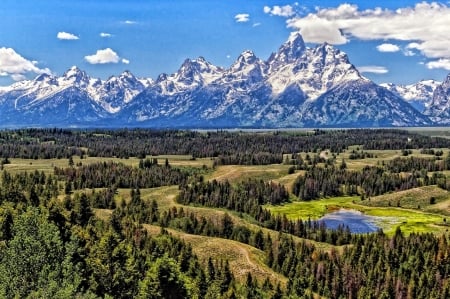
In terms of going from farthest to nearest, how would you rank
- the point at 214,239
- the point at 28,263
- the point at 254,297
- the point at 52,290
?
the point at 214,239 < the point at 254,297 < the point at 28,263 < the point at 52,290

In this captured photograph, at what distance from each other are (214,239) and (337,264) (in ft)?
136

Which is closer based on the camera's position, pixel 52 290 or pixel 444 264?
pixel 52 290

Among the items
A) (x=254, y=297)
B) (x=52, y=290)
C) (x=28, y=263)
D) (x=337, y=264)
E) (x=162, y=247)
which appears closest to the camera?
(x=52, y=290)

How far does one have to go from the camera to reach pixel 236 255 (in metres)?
164

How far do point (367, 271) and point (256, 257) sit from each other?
1279 inches

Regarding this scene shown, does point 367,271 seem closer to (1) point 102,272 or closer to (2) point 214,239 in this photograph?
(2) point 214,239

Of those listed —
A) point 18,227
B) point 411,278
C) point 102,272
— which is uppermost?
point 18,227

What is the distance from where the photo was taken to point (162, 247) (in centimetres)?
14888

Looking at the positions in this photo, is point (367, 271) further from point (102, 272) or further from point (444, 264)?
point (102, 272)

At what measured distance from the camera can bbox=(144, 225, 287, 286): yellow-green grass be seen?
499 feet

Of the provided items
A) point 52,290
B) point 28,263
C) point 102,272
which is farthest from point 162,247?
point 52,290

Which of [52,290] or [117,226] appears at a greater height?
[52,290]

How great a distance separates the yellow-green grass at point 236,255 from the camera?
152m

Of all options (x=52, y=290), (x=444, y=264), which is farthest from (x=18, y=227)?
(x=444, y=264)
